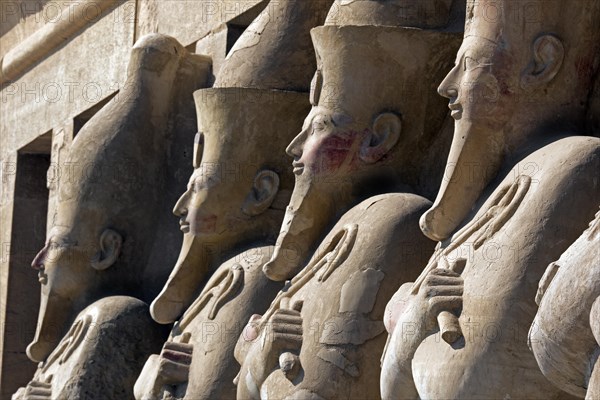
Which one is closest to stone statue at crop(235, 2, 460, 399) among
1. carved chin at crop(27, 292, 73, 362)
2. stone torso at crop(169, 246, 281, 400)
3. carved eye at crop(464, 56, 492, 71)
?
stone torso at crop(169, 246, 281, 400)

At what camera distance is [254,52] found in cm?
788

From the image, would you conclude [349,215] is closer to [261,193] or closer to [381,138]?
[381,138]

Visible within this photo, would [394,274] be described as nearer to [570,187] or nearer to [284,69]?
[570,187]

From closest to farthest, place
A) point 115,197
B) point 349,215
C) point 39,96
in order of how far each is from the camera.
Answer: point 349,215 < point 115,197 < point 39,96

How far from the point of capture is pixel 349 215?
22.6ft

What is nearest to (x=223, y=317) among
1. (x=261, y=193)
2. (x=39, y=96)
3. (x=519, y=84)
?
(x=261, y=193)

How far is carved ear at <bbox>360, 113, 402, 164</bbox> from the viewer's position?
6996 mm

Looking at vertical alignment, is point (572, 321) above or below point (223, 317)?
above

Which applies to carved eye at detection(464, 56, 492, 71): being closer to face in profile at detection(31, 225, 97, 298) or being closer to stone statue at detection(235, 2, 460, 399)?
stone statue at detection(235, 2, 460, 399)

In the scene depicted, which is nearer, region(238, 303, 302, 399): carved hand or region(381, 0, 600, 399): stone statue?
region(381, 0, 600, 399): stone statue

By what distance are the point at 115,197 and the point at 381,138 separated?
84.8 inches

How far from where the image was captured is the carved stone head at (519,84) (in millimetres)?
6164

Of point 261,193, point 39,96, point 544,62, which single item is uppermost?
point 544,62

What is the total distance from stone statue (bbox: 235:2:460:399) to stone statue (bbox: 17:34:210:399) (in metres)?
1.62
